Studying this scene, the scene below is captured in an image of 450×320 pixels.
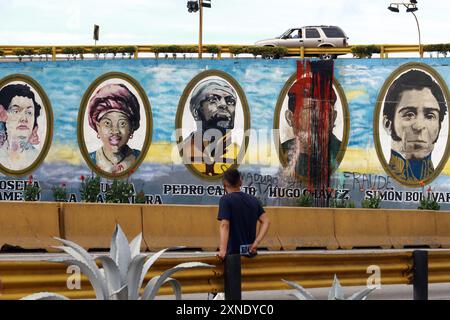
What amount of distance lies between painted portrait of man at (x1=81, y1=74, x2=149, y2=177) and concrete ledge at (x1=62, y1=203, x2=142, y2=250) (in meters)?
16.3

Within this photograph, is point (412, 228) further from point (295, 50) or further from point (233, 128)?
point (295, 50)

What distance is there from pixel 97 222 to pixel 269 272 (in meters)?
12.9

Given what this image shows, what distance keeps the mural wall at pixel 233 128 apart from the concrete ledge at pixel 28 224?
16.8m

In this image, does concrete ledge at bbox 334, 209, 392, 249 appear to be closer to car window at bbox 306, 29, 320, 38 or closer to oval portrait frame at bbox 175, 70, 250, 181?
oval portrait frame at bbox 175, 70, 250, 181

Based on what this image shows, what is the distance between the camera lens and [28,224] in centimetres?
2298

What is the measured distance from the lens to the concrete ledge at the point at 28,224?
22.7m

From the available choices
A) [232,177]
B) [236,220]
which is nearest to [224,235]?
[236,220]

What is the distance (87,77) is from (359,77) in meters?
9.50

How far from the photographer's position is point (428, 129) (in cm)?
3944

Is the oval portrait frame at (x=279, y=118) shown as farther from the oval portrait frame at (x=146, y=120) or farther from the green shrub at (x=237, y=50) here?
the oval portrait frame at (x=146, y=120)

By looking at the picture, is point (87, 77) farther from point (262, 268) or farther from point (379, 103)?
point (262, 268)

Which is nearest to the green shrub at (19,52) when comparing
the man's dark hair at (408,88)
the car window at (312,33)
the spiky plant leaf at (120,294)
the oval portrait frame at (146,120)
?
the oval portrait frame at (146,120)

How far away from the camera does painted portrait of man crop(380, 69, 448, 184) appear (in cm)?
3934

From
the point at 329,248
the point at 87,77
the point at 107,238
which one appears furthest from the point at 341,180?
the point at 107,238
